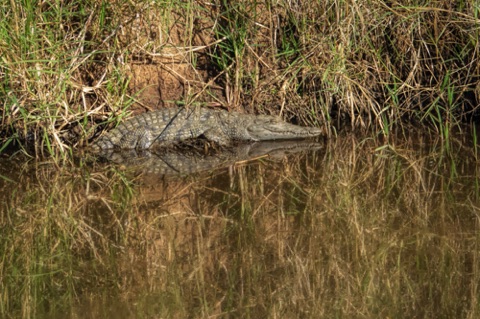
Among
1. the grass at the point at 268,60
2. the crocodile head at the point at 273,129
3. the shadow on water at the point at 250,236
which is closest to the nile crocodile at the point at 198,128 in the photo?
the crocodile head at the point at 273,129

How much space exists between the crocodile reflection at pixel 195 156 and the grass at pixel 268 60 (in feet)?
0.87

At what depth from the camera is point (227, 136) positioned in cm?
712

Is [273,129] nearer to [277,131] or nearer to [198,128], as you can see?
[277,131]

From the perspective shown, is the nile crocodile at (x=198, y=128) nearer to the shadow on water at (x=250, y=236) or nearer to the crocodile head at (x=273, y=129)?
the crocodile head at (x=273, y=129)

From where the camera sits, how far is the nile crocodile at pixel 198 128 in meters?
6.95

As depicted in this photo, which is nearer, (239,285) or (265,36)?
(239,285)

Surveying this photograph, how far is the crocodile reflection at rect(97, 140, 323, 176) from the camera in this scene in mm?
6305

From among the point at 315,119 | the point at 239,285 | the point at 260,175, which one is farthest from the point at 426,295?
the point at 315,119

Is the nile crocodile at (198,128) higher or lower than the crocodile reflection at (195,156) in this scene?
higher

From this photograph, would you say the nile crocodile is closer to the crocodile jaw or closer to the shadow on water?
the crocodile jaw

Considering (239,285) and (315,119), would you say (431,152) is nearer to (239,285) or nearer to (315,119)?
(315,119)

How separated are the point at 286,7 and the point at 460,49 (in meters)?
1.34

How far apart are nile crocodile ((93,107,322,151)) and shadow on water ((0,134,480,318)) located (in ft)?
0.93

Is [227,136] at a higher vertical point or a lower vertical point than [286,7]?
lower
